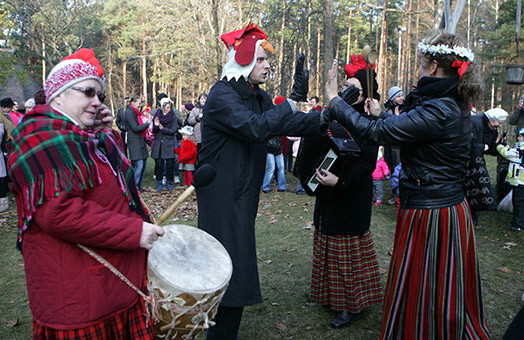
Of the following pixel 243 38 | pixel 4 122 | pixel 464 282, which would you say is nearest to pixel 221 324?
pixel 464 282

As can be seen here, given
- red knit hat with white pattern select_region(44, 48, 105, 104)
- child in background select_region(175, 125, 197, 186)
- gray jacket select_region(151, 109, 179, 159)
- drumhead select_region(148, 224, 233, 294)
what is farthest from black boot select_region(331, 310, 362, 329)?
gray jacket select_region(151, 109, 179, 159)

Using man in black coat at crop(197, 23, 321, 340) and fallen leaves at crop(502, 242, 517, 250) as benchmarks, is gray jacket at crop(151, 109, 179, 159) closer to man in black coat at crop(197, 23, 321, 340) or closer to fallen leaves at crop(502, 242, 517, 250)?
fallen leaves at crop(502, 242, 517, 250)

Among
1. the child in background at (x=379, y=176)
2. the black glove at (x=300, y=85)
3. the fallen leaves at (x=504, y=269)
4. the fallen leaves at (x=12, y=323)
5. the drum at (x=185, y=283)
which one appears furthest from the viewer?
the child in background at (x=379, y=176)

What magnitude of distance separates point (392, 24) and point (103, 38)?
2945 centimetres

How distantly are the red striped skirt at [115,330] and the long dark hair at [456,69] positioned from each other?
2.27 metres

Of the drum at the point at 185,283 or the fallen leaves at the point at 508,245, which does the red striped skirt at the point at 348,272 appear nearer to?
the drum at the point at 185,283

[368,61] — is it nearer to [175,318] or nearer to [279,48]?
[175,318]

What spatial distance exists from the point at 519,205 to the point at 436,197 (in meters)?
5.01

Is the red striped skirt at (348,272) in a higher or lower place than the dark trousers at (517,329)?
lower

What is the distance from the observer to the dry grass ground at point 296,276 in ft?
11.9

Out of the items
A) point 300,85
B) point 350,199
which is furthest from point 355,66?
point 350,199

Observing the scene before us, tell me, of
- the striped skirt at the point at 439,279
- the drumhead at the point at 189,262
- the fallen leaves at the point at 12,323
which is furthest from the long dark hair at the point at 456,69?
the fallen leaves at the point at 12,323

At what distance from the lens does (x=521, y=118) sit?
9.66 metres

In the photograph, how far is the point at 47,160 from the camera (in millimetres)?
1664
